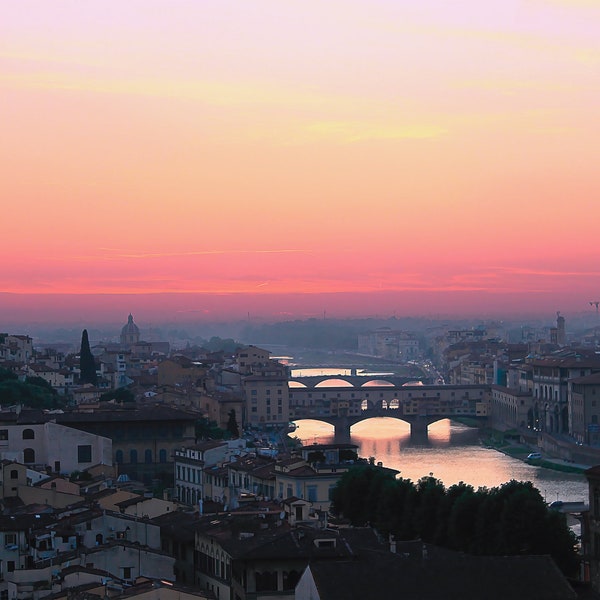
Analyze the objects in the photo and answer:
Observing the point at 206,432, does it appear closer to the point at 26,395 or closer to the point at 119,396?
the point at 26,395

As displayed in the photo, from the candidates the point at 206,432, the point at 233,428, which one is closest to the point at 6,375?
the point at 233,428

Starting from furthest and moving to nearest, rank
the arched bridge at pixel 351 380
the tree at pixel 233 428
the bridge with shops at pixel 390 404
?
the arched bridge at pixel 351 380, the bridge with shops at pixel 390 404, the tree at pixel 233 428

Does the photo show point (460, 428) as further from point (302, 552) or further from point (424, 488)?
point (302, 552)

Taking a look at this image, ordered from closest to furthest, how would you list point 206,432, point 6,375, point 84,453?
1. point 84,453
2. point 206,432
3. point 6,375

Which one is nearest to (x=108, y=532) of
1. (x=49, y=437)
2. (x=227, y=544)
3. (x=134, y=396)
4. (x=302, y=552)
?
Result: (x=227, y=544)

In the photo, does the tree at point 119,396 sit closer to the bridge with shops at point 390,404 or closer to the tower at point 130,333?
the bridge with shops at point 390,404

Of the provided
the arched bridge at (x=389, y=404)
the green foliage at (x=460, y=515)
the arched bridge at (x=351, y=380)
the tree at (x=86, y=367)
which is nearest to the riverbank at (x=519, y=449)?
the arched bridge at (x=389, y=404)

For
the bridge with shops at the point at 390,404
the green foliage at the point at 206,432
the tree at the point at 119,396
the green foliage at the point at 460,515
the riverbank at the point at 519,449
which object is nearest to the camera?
the green foliage at the point at 460,515
